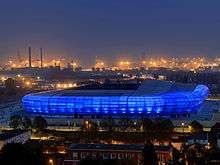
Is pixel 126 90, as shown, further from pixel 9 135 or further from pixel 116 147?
pixel 116 147

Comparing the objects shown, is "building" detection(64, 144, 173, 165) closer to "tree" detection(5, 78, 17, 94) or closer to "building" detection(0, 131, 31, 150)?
"building" detection(0, 131, 31, 150)

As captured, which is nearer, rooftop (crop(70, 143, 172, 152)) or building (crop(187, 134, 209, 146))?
rooftop (crop(70, 143, 172, 152))

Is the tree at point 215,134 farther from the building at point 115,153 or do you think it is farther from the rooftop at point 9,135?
the rooftop at point 9,135

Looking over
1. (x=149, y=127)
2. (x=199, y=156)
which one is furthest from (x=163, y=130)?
(x=199, y=156)

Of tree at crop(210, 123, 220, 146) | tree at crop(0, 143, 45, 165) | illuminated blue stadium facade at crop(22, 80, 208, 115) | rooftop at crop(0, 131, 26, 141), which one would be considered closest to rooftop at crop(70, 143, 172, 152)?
tree at crop(210, 123, 220, 146)

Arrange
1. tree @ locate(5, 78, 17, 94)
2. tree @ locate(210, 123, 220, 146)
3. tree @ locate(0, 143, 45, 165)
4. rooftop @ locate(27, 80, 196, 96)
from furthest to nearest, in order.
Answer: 1. tree @ locate(5, 78, 17, 94)
2. rooftop @ locate(27, 80, 196, 96)
3. tree @ locate(210, 123, 220, 146)
4. tree @ locate(0, 143, 45, 165)

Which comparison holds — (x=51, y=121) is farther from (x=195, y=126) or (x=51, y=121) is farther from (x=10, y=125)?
(x=195, y=126)
